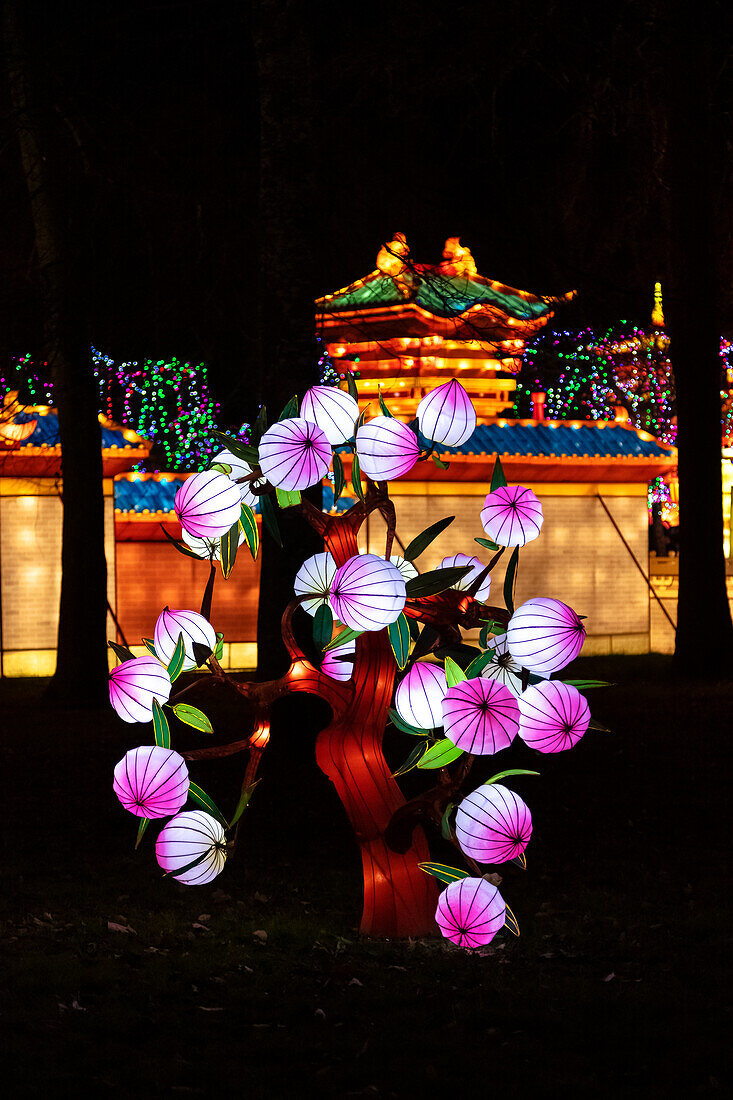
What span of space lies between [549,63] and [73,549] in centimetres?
851

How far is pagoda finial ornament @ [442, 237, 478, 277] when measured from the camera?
21.5 metres

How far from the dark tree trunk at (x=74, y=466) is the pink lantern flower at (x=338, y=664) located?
8.46 metres

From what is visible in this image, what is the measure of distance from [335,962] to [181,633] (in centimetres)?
163

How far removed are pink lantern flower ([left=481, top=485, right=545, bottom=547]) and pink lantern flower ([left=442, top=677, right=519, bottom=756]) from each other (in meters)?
0.90

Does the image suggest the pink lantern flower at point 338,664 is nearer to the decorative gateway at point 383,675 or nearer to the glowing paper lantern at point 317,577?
the decorative gateway at point 383,675

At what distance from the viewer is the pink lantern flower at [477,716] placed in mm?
5523

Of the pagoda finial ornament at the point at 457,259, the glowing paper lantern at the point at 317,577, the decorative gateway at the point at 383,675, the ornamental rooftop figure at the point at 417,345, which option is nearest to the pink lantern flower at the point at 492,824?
the decorative gateway at the point at 383,675

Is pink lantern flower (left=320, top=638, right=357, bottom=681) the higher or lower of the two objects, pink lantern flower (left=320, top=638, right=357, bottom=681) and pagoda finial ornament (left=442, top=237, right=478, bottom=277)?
the lower

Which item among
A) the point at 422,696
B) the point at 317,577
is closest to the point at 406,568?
the point at 317,577

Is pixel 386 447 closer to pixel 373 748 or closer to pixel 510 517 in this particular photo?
pixel 510 517

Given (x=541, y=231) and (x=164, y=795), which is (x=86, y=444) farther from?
(x=164, y=795)

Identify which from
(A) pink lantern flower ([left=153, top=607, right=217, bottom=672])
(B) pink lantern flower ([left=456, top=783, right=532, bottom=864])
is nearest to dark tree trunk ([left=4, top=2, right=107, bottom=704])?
(A) pink lantern flower ([left=153, top=607, right=217, bottom=672])

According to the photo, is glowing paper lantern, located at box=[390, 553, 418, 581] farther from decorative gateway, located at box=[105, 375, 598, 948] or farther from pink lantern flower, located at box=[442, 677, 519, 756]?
pink lantern flower, located at box=[442, 677, 519, 756]

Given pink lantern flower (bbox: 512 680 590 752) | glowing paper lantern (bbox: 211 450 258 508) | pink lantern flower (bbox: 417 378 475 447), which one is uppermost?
pink lantern flower (bbox: 417 378 475 447)
